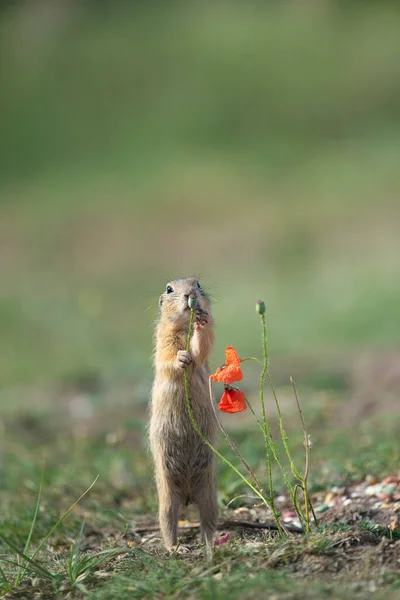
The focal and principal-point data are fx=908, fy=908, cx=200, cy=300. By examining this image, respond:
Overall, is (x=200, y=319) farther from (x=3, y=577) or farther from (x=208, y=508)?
(x=3, y=577)

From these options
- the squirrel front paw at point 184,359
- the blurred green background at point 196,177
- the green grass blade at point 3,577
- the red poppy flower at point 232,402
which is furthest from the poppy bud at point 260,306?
the blurred green background at point 196,177

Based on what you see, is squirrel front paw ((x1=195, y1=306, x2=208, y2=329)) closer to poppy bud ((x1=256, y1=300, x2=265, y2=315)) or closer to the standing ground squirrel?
the standing ground squirrel

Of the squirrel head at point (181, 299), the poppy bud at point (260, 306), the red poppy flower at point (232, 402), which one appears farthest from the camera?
the squirrel head at point (181, 299)

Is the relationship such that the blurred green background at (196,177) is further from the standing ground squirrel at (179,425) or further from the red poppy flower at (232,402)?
the red poppy flower at (232,402)

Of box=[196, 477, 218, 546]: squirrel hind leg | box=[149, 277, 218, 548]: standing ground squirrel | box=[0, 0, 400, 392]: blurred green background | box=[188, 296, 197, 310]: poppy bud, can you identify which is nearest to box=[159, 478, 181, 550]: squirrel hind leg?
box=[149, 277, 218, 548]: standing ground squirrel

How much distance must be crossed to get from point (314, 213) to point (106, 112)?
33.3 ft

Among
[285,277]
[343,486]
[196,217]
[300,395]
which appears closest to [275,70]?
[196,217]

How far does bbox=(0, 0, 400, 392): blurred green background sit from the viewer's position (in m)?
12.2

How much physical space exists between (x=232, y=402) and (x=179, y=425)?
0.63 m

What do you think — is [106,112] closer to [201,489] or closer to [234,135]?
[234,135]

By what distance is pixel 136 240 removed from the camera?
18.2 metres

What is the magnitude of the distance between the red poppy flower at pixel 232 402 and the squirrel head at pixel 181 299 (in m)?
0.56

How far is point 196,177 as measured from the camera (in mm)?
21656

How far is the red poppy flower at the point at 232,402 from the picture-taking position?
11.2 feet
